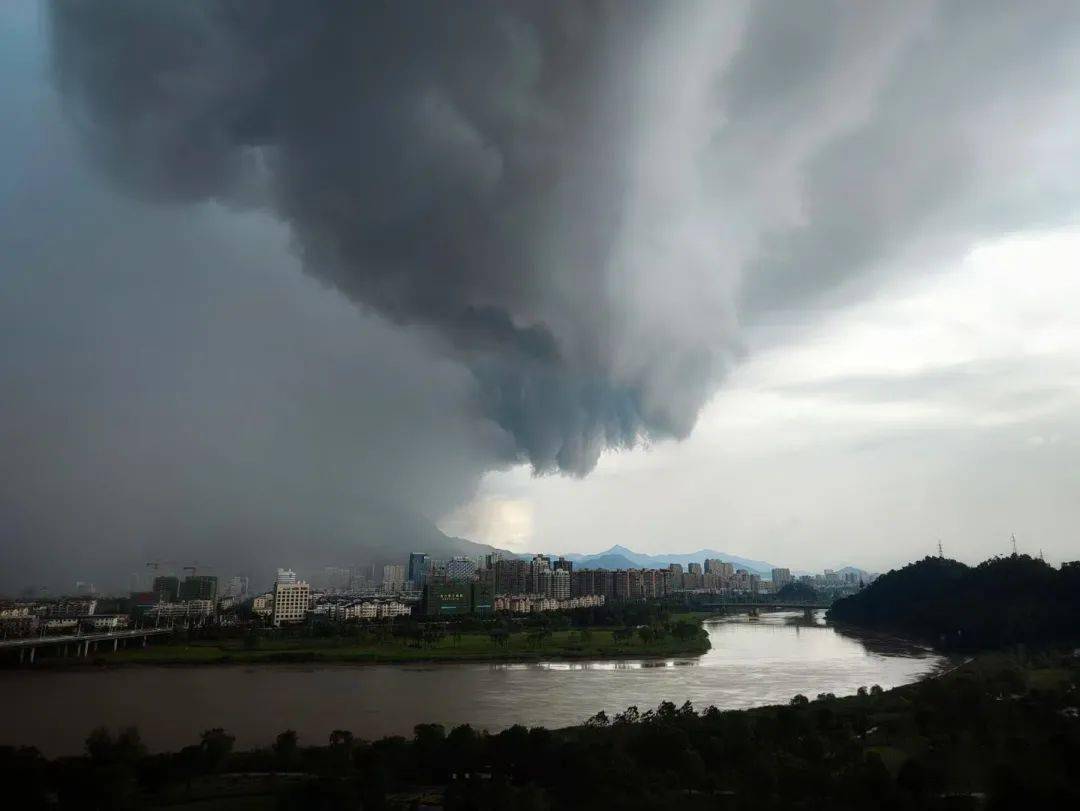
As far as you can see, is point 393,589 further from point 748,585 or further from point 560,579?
point 748,585

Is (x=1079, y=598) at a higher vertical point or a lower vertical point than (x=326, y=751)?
higher

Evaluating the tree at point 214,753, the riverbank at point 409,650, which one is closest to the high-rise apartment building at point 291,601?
the riverbank at point 409,650

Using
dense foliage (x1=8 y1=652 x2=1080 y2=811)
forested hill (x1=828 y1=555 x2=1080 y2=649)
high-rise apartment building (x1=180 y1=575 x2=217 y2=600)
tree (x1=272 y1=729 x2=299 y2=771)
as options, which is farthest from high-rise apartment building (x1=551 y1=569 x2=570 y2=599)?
tree (x1=272 y1=729 x2=299 y2=771)

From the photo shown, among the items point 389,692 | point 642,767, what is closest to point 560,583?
point 389,692

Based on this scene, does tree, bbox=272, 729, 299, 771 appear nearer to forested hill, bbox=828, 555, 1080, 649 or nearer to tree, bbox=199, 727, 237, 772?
tree, bbox=199, 727, 237, 772

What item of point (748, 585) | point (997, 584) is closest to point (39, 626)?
point (997, 584)

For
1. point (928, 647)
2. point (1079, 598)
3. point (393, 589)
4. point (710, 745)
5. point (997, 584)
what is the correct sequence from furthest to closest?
1. point (393, 589)
2. point (997, 584)
3. point (928, 647)
4. point (1079, 598)
5. point (710, 745)

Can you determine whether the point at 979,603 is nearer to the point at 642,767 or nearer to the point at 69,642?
the point at 642,767
